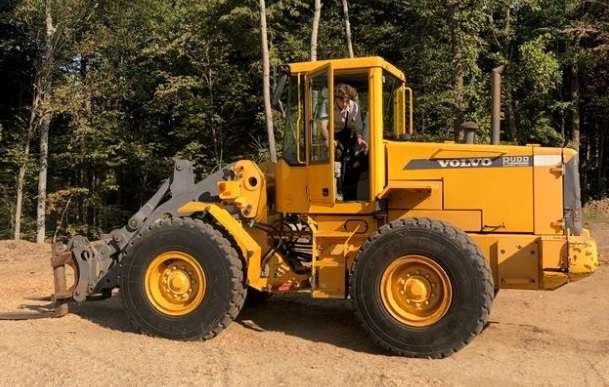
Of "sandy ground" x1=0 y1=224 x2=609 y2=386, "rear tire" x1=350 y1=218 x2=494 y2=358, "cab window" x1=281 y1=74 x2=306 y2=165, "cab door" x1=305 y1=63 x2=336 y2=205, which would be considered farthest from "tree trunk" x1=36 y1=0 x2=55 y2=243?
"rear tire" x1=350 y1=218 x2=494 y2=358

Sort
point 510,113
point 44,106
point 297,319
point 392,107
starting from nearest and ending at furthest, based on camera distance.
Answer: point 392,107 < point 297,319 < point 44,106 < point 510,113

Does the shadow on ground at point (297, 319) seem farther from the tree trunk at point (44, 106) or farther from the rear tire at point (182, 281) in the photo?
the tree trunk at point (44, 106)

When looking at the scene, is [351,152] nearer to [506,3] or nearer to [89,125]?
[506,3]

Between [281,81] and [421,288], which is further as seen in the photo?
[281,81]

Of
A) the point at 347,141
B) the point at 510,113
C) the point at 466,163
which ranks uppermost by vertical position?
the point at 510,113

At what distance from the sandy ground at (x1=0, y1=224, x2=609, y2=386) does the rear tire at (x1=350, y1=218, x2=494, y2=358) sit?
236 mm

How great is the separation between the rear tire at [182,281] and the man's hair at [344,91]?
1.88 m

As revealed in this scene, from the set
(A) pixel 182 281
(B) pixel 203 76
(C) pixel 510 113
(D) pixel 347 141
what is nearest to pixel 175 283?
(A) pixel 182 281

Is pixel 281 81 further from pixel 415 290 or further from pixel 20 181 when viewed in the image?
pixel 20 181

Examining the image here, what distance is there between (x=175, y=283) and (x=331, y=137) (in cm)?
222

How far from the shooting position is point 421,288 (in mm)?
6047

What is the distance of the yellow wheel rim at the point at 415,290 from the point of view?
19.6ft

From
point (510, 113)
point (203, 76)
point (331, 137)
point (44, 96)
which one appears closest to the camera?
point (331, 137)

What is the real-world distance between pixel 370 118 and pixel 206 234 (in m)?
2.04
